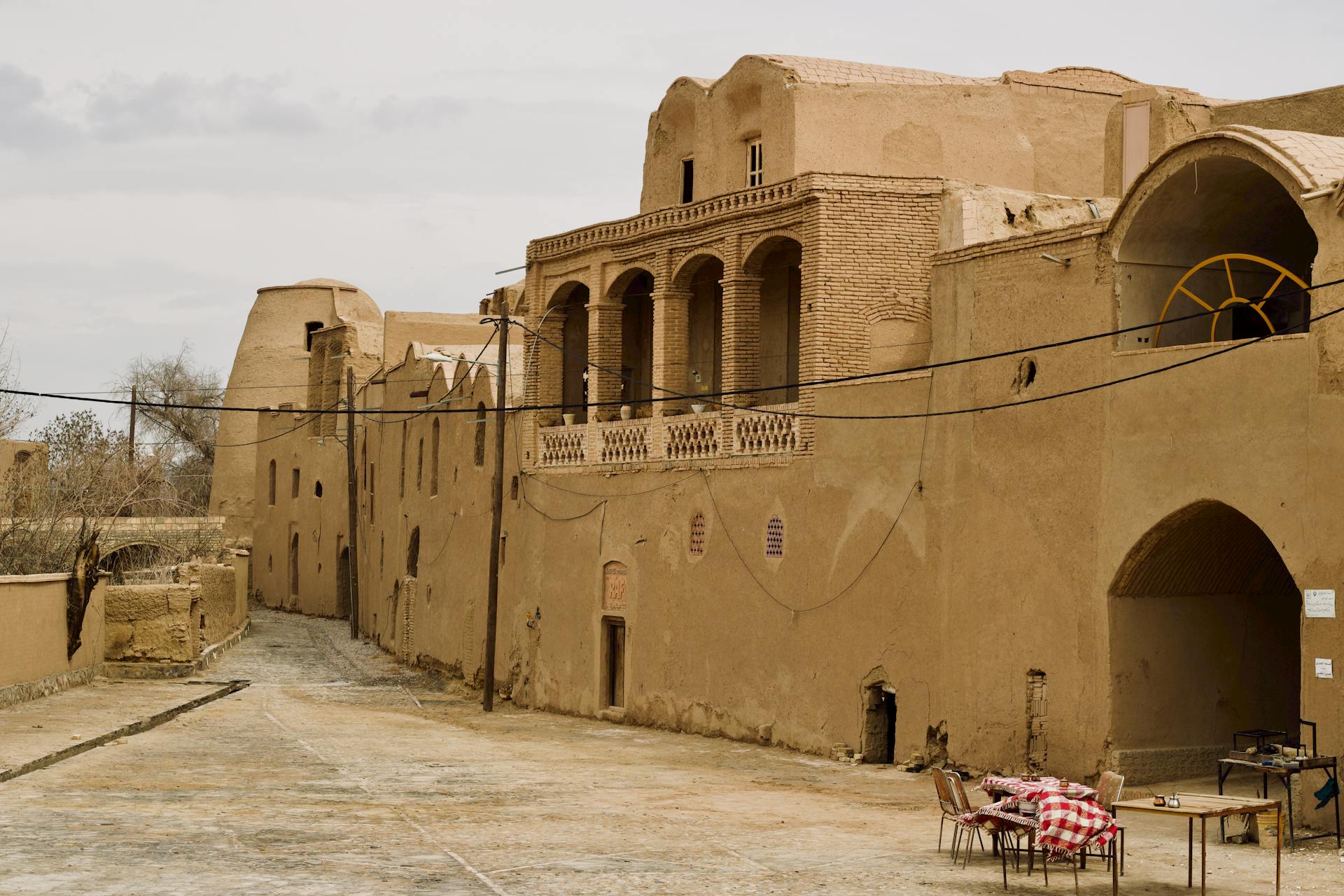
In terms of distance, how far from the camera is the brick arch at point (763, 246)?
22.0 m

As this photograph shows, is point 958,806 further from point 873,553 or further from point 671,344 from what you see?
point 671,344

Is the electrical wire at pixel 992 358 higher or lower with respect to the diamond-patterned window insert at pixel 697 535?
higher

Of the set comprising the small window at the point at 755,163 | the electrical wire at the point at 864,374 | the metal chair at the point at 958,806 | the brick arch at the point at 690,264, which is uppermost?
the small window at the point at 755,163

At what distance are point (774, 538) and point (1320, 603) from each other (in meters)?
8.80

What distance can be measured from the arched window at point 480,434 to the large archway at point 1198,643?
16716 mm

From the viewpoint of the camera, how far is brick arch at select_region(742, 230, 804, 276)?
72.1 feet

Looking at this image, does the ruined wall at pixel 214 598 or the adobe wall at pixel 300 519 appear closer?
the ruined wall at pixel 214 598

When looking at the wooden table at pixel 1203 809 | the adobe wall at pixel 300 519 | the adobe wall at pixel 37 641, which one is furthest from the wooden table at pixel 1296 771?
the adobe wall at pixel 300 519

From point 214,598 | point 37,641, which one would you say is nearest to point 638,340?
point 37,641

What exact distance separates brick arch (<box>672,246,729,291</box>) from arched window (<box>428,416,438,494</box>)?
38.3 ft

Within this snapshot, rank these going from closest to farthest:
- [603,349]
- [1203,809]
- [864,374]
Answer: [1203,809], [864,374], [603,349]

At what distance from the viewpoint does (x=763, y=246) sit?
885 inches

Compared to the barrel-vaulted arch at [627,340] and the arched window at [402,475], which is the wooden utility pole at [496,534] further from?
the arched window at [402,475]

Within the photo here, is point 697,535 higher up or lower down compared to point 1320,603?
higher up
